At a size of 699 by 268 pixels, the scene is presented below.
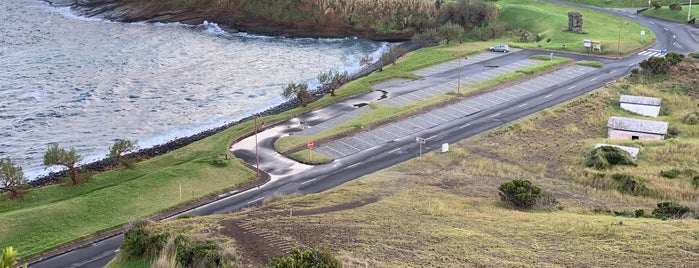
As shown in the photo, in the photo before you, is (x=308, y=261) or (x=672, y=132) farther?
(x=672, y=132)

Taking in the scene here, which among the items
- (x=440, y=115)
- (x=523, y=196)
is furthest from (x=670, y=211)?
(x=440, y=115)

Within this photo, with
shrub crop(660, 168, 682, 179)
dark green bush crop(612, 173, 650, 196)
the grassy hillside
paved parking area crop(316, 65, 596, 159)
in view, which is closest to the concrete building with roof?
the grassy hillside

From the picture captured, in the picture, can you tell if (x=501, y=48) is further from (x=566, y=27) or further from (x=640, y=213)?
(x=640, y=213)

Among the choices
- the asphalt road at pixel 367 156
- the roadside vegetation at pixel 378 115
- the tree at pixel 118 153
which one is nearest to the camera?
the asphalt road at pixel 367 156

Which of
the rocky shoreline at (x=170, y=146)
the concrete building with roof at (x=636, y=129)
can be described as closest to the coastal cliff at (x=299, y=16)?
the rocky shoreline at (x=170, y=146)

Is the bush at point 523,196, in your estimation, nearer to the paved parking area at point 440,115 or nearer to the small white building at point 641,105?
the paved parking area at point 440,115

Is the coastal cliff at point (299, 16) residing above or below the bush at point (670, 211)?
above
